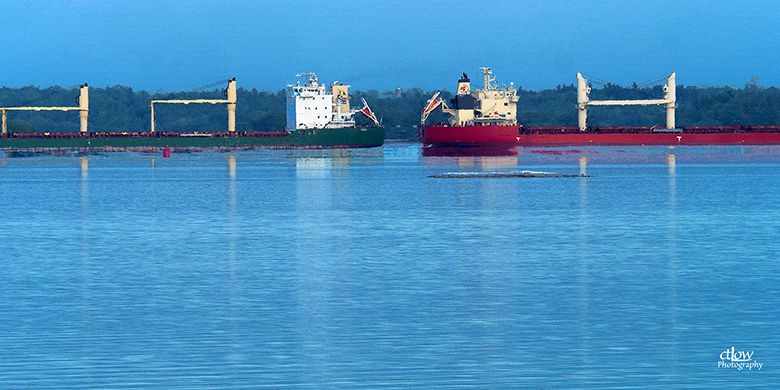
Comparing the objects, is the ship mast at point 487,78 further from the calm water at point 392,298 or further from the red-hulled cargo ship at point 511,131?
the calm water at point 392,298

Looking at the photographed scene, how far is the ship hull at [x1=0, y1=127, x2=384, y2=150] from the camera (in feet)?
386

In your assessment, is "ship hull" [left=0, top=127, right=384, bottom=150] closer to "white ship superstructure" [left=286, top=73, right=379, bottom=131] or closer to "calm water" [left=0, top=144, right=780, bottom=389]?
"white ship superstructure" [left=286, top=73, right=379, bottom=131]

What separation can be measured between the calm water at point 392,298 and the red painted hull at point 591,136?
72.7 meters

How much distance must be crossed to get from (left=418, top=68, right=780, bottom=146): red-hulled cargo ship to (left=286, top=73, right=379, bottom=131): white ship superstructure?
1131cm

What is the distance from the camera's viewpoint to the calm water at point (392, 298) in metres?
9.83

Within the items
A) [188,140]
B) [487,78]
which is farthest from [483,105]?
[188,140]

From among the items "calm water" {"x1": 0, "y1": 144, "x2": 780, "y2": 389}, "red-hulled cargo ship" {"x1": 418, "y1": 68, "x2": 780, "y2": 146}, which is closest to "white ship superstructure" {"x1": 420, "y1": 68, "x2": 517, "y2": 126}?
"red-hulled cargo ship" {"x1": 418, "y1": 68, "x2": 780, "y2": 146}

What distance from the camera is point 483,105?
10462 centimetres

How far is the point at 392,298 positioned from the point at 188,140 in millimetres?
110314

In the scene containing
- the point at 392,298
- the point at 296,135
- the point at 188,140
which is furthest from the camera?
the point at 188,140

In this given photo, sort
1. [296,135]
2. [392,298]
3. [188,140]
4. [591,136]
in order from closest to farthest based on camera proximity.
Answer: [392,298] → [591,136] → [296,135] → [188,140]

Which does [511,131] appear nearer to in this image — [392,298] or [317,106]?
[317,106]

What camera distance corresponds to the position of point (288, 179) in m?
57.5

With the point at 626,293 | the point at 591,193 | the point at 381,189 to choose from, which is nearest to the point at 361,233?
the point at 626,293
